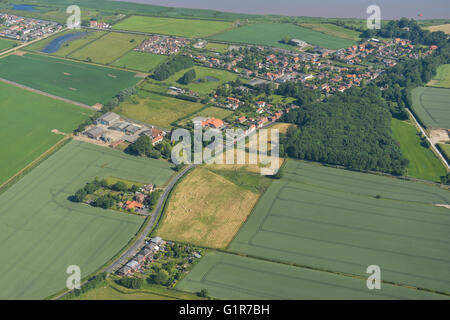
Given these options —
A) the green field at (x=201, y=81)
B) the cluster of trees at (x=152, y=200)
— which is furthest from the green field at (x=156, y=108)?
the cluster of trees at (x=152, y=200)

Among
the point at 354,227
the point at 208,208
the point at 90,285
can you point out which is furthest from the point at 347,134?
the point at 90,285

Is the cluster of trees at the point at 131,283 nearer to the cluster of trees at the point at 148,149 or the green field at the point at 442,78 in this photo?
the cluster of trees at the point at 148,149

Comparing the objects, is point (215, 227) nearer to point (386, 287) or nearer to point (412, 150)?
point (386, 287)

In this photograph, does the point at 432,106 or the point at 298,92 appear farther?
the point at 298,92

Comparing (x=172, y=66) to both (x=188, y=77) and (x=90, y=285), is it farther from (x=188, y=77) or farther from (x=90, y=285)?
(x=90, y=285)

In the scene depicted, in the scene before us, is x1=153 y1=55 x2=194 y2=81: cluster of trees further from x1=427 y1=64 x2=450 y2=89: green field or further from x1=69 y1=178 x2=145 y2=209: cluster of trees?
x1=427 y1=64 x2=450 y2=89: green field
